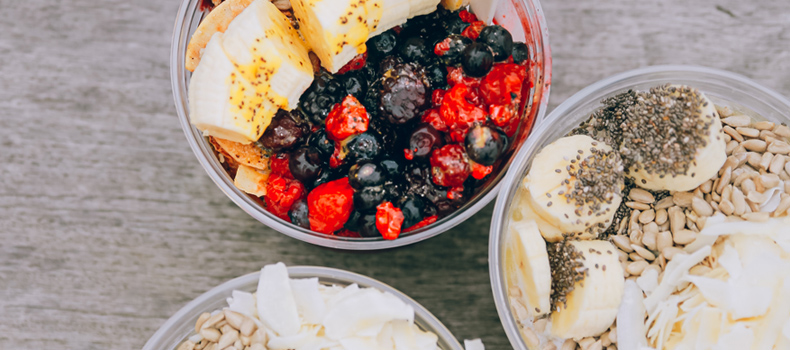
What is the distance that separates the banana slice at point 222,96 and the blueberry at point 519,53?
0.49m

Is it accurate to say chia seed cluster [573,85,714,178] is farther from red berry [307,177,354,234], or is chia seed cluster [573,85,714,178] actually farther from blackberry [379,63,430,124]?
red berry [307,177,354,234]

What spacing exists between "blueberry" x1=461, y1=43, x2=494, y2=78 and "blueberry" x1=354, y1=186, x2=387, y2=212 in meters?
0.27

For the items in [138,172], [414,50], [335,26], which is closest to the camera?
[335,26]

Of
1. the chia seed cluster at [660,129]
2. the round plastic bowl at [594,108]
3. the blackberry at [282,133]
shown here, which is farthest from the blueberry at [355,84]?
the chia seed cluster at [660,129]

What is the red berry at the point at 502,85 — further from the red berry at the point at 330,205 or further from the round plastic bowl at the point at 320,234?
→ the red berry at the point at 330,205

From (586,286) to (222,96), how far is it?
69 cm

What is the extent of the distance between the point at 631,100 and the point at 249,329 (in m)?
0.81

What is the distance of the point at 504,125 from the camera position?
94 centimetres

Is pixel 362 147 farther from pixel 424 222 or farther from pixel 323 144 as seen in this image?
pixel 424 222

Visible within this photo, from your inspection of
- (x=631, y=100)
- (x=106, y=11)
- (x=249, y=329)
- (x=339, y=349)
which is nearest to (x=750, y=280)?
(x=631, y=100)

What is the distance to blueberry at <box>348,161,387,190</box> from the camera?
875 mm

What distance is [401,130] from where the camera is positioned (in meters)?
0.95

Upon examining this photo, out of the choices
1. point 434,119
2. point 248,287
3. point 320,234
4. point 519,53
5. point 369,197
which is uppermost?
point 519,53

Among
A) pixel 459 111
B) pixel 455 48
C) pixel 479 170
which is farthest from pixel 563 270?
pixel 455 48
